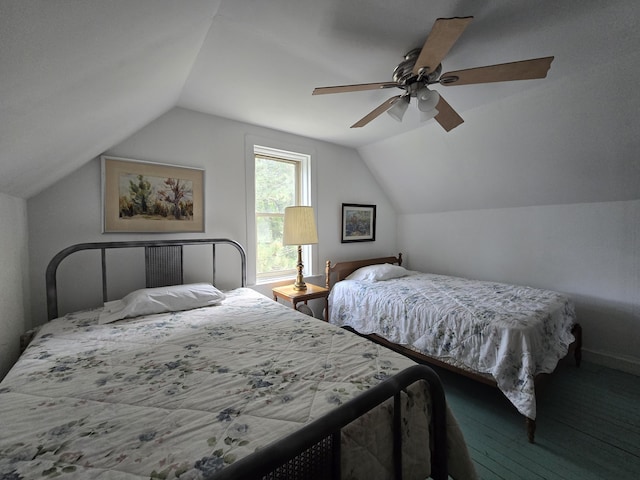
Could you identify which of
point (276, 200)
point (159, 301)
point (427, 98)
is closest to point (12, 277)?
point (159, 301)

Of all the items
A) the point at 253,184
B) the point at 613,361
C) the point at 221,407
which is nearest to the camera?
the point at 221,407

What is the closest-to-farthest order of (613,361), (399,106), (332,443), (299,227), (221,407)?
(332,443) → (221,407) → (399,106) → (613,361) → (299,227)

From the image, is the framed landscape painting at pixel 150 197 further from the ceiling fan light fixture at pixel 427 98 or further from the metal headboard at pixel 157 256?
the ceiling fan light fixture at pixel 427 98

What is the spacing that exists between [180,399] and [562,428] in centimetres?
236

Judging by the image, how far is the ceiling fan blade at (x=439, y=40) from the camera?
41.9 inches

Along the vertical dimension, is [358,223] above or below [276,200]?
below

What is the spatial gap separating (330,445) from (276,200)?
2690 millimetres

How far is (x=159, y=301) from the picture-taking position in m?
1.86

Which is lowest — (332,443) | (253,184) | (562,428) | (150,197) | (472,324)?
(562,428)

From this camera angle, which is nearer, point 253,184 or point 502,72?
point 502,72

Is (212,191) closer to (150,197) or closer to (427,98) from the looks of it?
(150,197)

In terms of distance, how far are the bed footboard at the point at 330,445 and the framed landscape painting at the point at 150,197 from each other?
2.20 m

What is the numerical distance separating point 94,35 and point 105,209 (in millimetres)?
1606

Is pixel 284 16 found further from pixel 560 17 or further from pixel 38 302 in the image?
pixel 38 302
